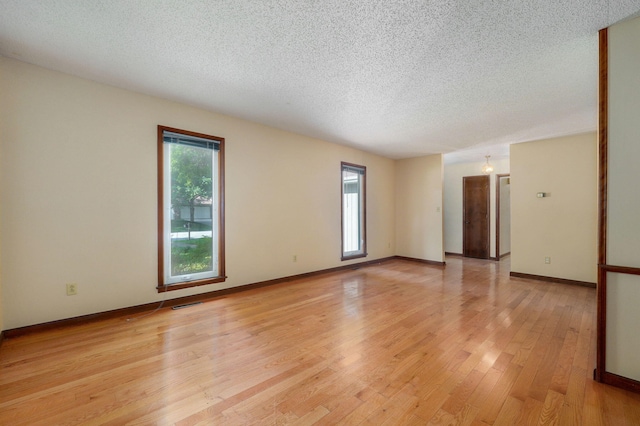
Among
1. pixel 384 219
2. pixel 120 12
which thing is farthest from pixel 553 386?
pixel 384 219

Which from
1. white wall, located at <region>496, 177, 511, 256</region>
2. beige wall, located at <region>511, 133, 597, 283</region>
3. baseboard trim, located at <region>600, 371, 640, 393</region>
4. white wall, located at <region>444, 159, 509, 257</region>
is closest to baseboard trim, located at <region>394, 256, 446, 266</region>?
beige wall, located at <region>511, 133, 597, 283</region>

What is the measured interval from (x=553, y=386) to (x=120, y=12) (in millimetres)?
4034

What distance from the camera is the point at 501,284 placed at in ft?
15.3

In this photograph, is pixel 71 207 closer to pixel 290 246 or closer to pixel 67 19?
pixel 67 19

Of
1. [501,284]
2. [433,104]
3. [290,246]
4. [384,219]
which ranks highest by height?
[433,104]

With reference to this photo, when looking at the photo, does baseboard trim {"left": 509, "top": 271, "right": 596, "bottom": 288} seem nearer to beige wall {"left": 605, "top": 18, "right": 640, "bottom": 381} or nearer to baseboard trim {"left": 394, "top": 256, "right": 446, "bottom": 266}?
baseboard trim {"left": 394, "top": 256, "right": 446, "bottom": 266}

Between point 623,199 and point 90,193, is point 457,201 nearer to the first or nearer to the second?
point 623,199

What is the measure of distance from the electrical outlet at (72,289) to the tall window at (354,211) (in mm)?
4328

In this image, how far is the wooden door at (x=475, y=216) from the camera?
7188 mm

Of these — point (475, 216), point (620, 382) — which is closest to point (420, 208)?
point (475, 216)

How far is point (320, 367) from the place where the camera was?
211 centimetres

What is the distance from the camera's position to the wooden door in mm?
7188

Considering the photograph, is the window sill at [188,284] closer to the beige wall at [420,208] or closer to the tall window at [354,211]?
the tall window at [354,211]

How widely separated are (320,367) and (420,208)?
17.9 feet
